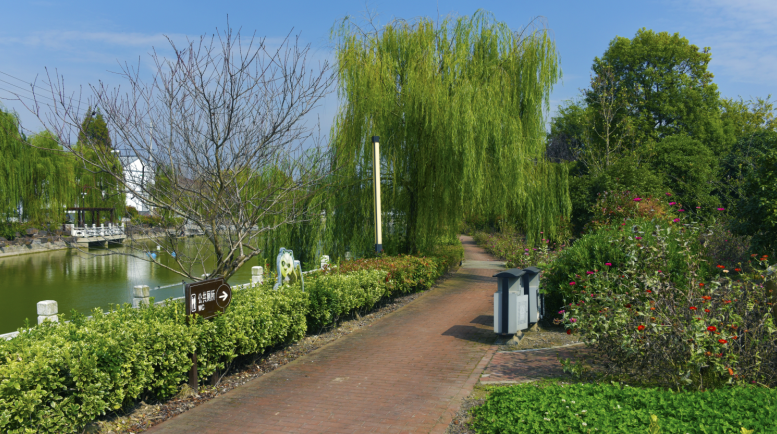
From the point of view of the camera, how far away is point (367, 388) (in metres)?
6.05

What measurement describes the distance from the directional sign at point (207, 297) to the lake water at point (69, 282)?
6.99 metres

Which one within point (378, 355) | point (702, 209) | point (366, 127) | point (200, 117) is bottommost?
point (378, 355)

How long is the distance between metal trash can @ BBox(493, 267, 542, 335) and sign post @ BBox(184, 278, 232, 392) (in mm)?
4265

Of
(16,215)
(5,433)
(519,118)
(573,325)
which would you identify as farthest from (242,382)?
(16,215)

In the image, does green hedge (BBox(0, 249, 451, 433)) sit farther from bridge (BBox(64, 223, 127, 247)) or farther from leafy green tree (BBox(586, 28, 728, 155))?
leafy green tree (BBox(586, 28, 728, 155))

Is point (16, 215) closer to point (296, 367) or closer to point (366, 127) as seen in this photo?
point (366, 127)

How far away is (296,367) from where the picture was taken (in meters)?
7.04

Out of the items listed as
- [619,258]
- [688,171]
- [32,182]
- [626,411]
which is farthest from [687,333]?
[32,182]

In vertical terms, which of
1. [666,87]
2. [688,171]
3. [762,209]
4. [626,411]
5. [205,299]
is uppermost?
[666,87]

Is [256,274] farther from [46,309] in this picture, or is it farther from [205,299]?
[205,299]

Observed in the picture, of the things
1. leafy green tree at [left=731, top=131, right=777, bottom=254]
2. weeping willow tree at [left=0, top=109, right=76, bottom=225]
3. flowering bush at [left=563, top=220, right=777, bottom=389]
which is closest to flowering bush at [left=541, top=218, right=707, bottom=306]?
flowering bush at [left=563, top=220, right=777, bottom=389]

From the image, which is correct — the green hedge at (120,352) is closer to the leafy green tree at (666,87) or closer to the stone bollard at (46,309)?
the stone bollard at (46,309)

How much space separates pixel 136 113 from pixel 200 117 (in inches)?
33.4

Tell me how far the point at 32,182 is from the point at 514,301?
35233 mm
